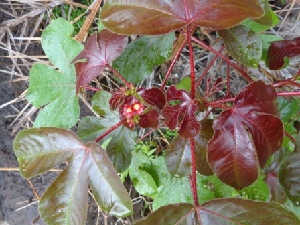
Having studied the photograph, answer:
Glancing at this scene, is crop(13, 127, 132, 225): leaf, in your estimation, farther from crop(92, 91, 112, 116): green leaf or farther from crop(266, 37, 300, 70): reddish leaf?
crop(266, 37, 300, 70): reddish leaf

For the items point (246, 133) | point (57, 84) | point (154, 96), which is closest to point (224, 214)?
point (246, 133)

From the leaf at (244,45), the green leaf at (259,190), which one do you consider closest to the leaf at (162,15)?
the leaf at (244,45)

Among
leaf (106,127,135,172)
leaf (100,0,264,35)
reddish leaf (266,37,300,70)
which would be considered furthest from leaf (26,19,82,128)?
reddish leaf (266,37,300,70)

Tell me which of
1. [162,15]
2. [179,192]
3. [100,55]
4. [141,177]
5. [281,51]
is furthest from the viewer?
[141,177]

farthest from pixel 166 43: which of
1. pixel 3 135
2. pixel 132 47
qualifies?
pixel 3 135

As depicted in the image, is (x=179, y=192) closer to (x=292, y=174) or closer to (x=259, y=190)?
(x=259, y=190)

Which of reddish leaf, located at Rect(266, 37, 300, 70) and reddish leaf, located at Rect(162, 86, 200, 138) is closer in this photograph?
reddish leaf, located at Rect(162, 86, 200, 138)

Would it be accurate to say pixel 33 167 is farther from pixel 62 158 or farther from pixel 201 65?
pixel 201 65
